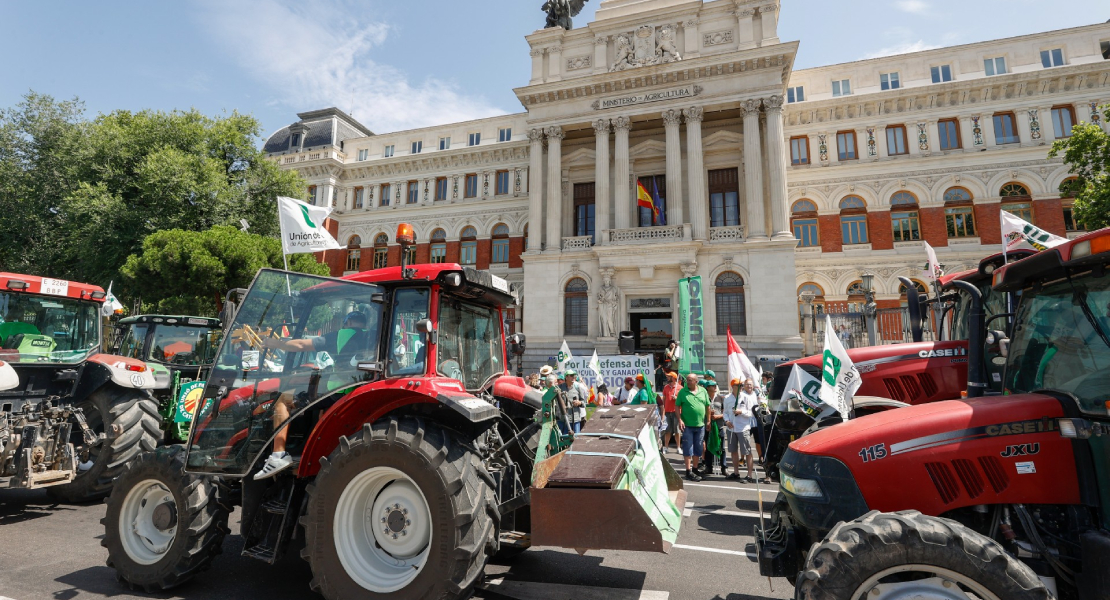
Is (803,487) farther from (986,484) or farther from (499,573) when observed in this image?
(499,573)

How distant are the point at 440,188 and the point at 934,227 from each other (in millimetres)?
27755

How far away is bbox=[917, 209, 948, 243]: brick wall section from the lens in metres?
24.8

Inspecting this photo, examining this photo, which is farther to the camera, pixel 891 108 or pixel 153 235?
pixel 891 108

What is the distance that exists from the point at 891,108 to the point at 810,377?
995 inches

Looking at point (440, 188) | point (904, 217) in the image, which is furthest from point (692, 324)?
point (440, 188)

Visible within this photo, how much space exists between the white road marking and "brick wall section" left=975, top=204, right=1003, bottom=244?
2844 centimetres

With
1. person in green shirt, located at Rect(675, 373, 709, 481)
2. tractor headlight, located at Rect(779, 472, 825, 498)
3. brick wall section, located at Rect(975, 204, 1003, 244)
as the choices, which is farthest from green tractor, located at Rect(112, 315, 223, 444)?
brick wall section, located at Rect(975, 204, 1003, 244)

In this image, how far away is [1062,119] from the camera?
78.3 ft

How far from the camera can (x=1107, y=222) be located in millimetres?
15000

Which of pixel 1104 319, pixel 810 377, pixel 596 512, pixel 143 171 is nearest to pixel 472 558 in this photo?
pixel 596 512

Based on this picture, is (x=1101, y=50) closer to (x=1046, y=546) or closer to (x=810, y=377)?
(x=810, y=377)

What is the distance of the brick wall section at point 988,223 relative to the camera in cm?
2411

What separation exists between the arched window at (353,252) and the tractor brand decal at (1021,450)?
3596 cm

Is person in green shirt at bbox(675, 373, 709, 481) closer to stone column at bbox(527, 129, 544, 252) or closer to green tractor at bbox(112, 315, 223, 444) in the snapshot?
green tractor at bbox(112, 315, 223, 444)
